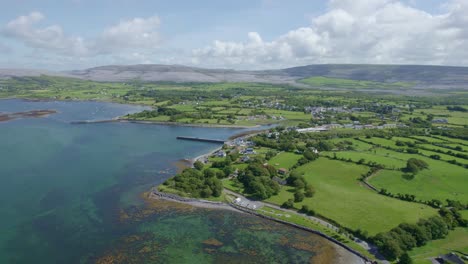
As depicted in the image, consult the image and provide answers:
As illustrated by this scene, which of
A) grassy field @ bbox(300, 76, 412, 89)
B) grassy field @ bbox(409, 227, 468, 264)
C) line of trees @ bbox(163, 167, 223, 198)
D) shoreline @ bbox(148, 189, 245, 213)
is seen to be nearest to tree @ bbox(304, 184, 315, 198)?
shoreline @ bbox(148, 189, 245, 213)

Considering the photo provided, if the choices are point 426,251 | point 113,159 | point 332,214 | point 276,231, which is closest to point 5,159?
point 113,159

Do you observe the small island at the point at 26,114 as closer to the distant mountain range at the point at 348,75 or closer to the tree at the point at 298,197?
the tree at the point at 298,197

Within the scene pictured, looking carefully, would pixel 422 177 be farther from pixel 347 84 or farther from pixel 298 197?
pixel 347 84

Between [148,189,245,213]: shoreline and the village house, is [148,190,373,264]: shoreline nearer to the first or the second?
[148,189,245,213]: shoreline

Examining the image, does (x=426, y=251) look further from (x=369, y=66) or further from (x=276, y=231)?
(x=369, y=66)

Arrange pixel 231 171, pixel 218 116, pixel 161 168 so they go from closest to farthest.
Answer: pixel 231 171 → pixel 161 168 → pixel 218 116

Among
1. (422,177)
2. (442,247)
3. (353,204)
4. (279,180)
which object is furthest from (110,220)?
(422,177)

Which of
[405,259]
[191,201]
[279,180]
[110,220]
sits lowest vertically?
[110,220]
